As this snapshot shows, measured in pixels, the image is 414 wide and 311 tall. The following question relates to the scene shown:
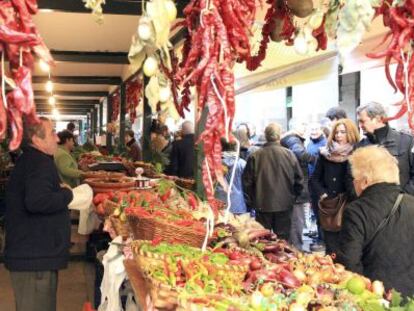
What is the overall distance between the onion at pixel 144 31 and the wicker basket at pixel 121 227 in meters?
2.05

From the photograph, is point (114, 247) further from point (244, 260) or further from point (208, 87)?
point (208, 87)

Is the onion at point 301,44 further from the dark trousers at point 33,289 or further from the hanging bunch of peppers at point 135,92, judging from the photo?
the hanging bunch of peppers at point 135,92

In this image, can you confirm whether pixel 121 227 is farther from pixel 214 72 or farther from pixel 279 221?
pixel 279 221

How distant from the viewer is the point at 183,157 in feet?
24.0

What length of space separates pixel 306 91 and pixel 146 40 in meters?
8.49

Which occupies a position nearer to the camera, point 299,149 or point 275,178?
point 275,178

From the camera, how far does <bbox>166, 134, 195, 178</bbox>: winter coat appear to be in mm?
7293

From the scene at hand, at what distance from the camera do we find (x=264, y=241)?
2906mm

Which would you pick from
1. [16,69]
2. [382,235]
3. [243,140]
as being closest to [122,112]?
[243,140]

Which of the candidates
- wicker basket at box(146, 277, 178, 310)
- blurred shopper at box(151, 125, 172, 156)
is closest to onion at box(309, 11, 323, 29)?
wicker basket at box(146, 277, 178, 310)

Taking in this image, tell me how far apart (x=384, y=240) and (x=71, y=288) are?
12.3 feet

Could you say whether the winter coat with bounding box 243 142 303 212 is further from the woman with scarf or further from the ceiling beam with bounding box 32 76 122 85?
the ceiling beam with bounding box 32 76 122 85

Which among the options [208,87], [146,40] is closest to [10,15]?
[146,40]

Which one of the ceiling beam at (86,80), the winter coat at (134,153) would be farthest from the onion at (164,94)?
the ceiling beam at (86,80)
